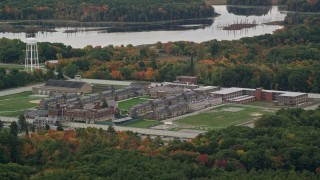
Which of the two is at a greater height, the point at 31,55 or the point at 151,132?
the point at 31,55

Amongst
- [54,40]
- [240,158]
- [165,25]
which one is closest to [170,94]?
[240,158]

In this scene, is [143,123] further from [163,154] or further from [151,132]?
[163,154]

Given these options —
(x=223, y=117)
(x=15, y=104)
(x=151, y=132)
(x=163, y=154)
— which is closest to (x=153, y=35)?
(x=15, y=104)

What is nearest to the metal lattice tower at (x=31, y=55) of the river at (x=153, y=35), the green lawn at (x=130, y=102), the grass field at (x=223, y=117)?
the green lawn at (x=130, y=102)

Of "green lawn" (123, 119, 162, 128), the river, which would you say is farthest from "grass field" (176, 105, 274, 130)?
the river

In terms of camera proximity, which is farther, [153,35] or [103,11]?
[103,11]

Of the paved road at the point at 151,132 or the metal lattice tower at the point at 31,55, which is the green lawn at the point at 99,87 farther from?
the paved road at the point at 151,132
